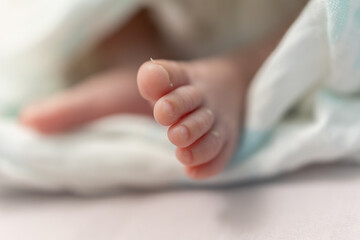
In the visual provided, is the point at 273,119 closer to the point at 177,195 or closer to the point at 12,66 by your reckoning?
the point at 177,195

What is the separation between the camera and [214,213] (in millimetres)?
367

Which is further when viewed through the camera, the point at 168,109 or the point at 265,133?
the point at 265,133

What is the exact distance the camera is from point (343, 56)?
36 centimetres

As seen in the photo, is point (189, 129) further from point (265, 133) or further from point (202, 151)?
point (265, 133)

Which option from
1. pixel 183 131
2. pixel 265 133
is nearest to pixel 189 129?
pixel 183 131

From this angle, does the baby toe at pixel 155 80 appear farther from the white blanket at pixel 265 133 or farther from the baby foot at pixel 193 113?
the white blanket at pixel 265 133

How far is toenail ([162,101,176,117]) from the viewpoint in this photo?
32 centimetres

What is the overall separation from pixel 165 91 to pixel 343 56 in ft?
0.50

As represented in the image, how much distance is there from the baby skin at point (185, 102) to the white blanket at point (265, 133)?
21mm

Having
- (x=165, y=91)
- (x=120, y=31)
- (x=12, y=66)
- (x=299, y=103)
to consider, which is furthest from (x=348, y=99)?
(x=12, y=66)

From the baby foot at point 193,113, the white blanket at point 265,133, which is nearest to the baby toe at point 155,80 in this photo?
the baby foot at point 193,113

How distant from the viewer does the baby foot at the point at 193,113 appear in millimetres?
320

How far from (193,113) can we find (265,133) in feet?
0.35

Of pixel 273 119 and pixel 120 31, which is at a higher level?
pixel 120 31
